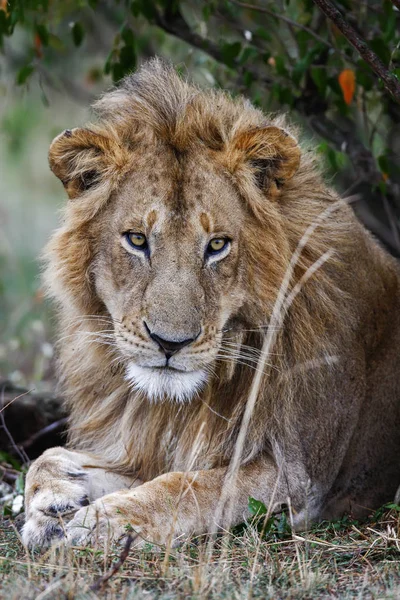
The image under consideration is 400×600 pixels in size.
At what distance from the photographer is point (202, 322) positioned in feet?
12.6

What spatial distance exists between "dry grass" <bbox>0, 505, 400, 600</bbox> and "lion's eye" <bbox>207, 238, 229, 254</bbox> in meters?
1.13

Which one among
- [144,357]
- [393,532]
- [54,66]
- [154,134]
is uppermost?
[54,66]

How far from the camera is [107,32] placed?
32.0 ft

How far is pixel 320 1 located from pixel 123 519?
2.18 meters

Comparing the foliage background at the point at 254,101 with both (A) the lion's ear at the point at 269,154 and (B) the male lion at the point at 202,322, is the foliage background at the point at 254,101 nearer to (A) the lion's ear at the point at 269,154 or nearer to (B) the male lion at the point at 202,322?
(B) the male lion at the point at 202,322

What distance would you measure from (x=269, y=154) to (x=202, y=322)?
2.66ft

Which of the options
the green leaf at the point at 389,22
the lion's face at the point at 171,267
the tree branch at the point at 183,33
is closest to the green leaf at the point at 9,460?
the lion's face at the point at 171,267

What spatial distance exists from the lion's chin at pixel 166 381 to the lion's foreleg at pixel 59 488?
57cm

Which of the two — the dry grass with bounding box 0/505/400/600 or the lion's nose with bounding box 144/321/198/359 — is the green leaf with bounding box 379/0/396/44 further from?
the dry grass with bounding box 0/505/400/600

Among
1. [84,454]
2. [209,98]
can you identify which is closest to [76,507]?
[84,454]

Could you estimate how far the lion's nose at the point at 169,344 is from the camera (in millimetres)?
3727

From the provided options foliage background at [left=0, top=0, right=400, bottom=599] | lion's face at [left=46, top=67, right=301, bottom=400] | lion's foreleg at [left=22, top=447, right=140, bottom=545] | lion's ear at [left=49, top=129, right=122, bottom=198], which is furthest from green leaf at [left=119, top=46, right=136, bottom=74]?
lion's foreleg at [left=22, top=447, right=140, bottom=545]

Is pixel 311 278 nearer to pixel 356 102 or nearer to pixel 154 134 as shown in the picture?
pixel 154 134

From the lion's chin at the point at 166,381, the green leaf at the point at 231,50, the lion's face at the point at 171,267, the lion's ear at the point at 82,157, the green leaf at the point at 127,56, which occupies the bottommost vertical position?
the lion's chin at the point at 166,381
